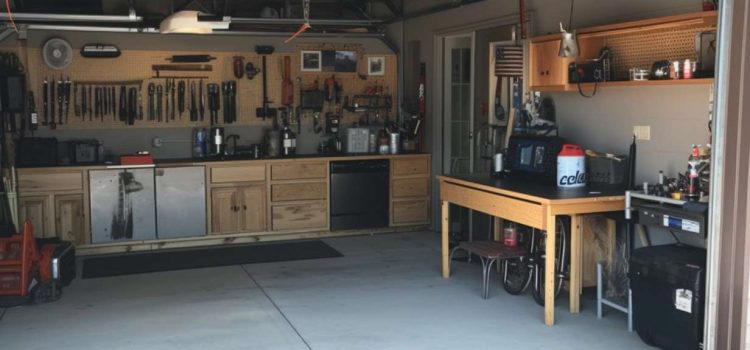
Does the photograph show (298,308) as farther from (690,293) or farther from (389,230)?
(389,230)

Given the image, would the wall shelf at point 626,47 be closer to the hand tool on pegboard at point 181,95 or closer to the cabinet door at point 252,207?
the cabinet door at point 252,207

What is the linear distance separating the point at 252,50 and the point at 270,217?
1.76 meters

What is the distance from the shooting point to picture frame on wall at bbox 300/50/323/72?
8547 mm

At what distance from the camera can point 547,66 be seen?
582cm

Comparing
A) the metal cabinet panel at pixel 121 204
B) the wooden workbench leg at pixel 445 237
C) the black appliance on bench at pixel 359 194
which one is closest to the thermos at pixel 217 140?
the metal cabinet panel at pixel 121 204

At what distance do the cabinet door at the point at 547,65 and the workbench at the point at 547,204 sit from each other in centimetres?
74

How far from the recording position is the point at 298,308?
214 inches

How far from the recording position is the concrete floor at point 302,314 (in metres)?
4.71

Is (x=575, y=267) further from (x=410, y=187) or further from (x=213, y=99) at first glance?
(x=213, y=99)

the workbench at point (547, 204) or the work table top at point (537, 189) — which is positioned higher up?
the work table top at point (537, 189)

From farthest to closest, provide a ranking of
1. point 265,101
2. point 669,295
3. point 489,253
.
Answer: point 265,101 < point 489,253 < point 669,295

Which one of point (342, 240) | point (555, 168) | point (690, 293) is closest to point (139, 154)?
point (342, 240)

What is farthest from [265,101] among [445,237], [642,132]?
[642,132]

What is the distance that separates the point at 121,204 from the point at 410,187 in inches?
113
